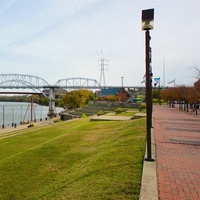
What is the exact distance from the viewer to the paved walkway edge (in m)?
4.00

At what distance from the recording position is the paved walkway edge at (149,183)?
4.00 meters

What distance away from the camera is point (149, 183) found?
451 cm

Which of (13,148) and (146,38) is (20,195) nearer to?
(146,38)

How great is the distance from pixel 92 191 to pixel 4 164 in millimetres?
4811

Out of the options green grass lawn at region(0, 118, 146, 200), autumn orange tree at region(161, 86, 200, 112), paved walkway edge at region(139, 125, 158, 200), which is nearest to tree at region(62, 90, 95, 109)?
autumn orange tree at region(161, 86, 200, 112)

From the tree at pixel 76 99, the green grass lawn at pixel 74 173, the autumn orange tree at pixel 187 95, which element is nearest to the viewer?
the green grass lawn at pixel 74 173

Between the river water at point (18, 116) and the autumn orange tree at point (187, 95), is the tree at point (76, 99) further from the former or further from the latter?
the autumn orange tree at point (187, 95)

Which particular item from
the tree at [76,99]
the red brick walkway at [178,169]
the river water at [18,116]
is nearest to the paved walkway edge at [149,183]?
the red brick walkway at [178,169]

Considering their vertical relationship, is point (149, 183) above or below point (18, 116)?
above

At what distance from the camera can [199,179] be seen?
4.95 m

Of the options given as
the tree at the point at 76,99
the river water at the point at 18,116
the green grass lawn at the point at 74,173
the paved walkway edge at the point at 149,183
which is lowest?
the river water at the point at 18,116

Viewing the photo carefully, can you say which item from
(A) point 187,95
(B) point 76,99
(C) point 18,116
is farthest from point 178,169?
(C) point 18,116

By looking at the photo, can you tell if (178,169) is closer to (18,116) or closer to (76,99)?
(76,99)

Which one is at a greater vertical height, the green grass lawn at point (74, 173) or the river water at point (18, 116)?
the green grass lawn at point (74, 173)
